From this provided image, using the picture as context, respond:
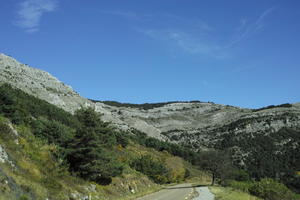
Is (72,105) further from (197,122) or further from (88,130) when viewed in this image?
(197,122)

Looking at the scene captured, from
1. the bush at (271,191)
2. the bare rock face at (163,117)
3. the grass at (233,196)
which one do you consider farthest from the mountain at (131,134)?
the bush at (271,191)

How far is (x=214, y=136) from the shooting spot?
429 feet

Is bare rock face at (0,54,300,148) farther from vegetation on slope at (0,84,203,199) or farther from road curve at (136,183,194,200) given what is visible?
road curve at (136,183,194,200)

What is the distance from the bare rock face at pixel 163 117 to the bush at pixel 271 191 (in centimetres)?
5114

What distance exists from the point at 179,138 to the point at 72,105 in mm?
70544

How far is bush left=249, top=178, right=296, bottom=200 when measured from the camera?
1294 inches

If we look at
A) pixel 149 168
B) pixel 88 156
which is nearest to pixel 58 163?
pixel 88 156

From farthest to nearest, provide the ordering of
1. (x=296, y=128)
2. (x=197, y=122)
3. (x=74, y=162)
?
1. (x=197, y=122)
2. (x=296, y=128)
3. (x=74, y=162)

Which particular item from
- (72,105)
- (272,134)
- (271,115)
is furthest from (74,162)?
(271,115)

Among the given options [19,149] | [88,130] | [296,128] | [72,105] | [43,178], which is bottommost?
[43,178]

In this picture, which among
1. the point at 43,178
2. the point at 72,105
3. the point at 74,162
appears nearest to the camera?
the point at 43,178

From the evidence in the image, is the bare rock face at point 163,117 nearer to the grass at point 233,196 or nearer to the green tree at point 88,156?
the green tree at point 88,156

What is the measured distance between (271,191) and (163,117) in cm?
16032

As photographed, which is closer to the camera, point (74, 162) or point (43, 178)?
point (43, 178)
